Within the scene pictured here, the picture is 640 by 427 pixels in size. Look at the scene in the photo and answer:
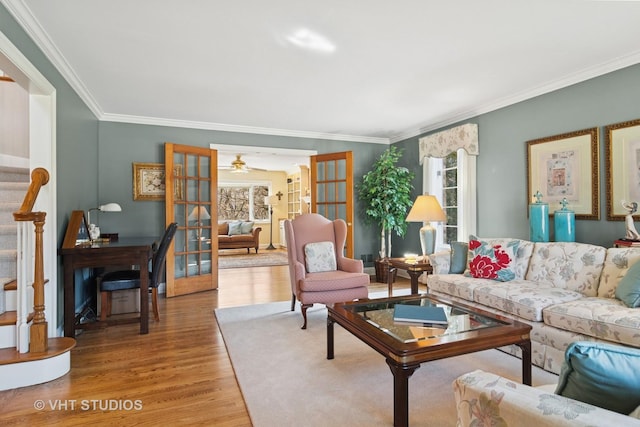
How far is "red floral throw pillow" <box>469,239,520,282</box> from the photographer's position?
319 cm

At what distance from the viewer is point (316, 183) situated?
570 centimetres

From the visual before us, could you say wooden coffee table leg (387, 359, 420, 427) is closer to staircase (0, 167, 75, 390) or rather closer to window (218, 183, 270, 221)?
staircase (0, 167, 75, 390)

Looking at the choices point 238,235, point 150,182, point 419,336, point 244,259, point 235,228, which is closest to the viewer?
point 419,336

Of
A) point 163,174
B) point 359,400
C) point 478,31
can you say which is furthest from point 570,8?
point 163,174

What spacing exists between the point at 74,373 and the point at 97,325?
2.54 feet

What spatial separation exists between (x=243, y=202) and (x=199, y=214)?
5716 mm

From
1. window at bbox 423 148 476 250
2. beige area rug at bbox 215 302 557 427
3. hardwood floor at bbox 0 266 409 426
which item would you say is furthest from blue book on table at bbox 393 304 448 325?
window at bbox 423 148 476 250

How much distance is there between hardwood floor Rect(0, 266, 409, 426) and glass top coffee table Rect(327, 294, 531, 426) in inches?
31.2

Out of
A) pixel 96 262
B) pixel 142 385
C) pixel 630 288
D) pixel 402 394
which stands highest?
pixel 96 262

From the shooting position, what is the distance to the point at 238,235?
9.32 m

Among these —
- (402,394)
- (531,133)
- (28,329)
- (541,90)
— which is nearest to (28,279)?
(28,329)

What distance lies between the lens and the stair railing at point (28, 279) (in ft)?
7.61

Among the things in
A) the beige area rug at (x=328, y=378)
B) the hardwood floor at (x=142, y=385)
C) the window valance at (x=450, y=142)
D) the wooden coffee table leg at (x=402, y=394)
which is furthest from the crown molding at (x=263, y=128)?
the wooden coffee table leg at (x=402, y=394)

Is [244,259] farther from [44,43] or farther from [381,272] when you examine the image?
[44,43]
